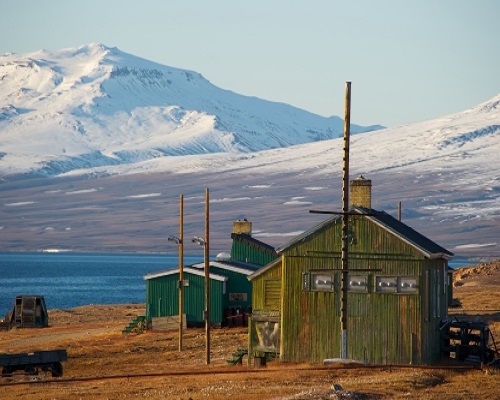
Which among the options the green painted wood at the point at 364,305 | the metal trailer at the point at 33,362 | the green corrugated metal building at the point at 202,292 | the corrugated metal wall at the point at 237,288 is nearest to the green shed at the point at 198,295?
the green corrugated metal building at the point at 202,292

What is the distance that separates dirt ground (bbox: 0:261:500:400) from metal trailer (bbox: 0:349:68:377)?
39cm

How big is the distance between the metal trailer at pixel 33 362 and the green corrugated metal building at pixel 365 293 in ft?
25.3

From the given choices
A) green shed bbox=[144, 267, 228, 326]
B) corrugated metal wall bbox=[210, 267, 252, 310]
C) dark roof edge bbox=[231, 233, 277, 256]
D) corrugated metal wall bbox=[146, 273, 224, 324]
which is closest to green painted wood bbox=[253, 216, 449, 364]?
green shed bbox=[144, 267, 228, 326]

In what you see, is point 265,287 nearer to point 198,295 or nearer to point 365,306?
point 365,306

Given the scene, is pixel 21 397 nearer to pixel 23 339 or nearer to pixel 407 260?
pixel 407 260

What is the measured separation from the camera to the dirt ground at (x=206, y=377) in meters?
36.0

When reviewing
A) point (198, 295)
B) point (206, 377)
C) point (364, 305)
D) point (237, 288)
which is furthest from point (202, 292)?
point (206, 377)

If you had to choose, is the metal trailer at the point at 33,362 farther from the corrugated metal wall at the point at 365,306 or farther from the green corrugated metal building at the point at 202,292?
the green corrugated metal building at the point at 202,292

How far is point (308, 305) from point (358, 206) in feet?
12.2

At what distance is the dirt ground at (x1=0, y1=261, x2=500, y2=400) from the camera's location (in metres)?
36.0

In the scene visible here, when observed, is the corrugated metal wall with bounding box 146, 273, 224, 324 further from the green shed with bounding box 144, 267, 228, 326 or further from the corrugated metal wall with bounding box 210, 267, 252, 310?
the corrugated metal wall with bounding box 210, 267, 252, 310

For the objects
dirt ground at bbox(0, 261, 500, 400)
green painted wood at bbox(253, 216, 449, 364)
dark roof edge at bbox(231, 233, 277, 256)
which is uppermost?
dark roof edge at bbox(231, 233, 277, 256)

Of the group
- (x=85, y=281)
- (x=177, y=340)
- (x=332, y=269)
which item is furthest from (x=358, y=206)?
(x=85, y=281)

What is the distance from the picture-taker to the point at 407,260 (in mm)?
43219
